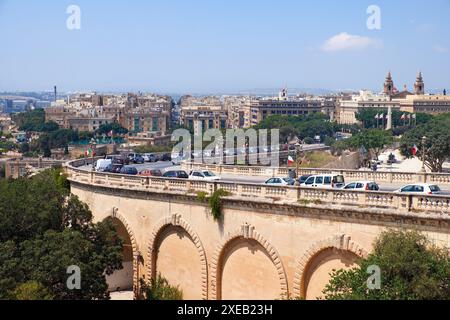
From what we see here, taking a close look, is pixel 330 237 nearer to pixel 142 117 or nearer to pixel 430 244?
pixel 430 244

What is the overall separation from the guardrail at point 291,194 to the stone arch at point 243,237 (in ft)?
3.98

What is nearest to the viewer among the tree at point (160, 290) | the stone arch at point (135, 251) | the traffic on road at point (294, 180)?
the traffic on road at point (294, 180)

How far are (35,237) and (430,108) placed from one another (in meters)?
168

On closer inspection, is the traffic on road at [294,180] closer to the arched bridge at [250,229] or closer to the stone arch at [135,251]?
the arched bridge at [250,229]

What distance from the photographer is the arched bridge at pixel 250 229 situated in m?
19.1

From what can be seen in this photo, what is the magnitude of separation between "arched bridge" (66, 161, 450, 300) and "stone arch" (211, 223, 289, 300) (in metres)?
0.03

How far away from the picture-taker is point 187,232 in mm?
24797

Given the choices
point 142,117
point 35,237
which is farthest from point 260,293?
point 142,117

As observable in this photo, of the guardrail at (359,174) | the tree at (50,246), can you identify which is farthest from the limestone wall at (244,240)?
the guardrail at (359,174)

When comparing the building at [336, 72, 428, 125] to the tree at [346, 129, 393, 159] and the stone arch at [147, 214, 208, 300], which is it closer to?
the tree at [346, 129, 393, 159]

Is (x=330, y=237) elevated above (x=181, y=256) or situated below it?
above

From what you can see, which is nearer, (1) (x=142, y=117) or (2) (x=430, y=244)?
(2) (x=430, y=244)

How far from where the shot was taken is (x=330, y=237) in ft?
65.8

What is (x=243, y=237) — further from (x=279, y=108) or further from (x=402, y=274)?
(x=279, y=108)
